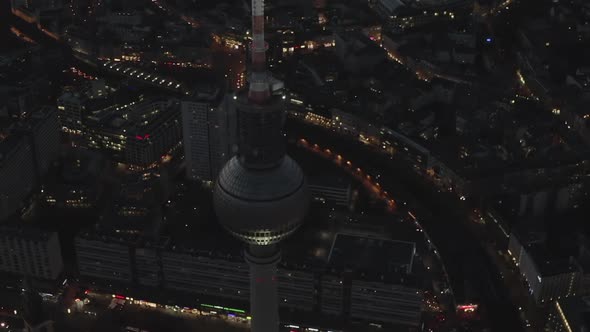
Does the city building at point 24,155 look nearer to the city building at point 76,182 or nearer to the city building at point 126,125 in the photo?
the city building at point 76,182

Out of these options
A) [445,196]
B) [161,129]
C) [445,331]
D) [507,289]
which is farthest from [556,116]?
[161,129]

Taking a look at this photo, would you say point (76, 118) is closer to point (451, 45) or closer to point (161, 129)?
point (161, 129)

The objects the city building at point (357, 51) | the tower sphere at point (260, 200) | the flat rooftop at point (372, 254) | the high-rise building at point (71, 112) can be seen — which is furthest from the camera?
the city building at point (357, 51)

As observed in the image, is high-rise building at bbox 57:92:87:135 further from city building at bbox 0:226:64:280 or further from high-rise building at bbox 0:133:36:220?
city building at bbox 0:226:64:280

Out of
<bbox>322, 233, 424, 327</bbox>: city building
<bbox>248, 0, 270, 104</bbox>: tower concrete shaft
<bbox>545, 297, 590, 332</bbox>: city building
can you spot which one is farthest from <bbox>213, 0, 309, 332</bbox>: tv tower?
<bbox>545, 297, 590, 332</bbox>: city building

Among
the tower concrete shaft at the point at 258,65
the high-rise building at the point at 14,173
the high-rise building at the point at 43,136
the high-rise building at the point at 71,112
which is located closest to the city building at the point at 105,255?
the high-rise building at the point at 14,173

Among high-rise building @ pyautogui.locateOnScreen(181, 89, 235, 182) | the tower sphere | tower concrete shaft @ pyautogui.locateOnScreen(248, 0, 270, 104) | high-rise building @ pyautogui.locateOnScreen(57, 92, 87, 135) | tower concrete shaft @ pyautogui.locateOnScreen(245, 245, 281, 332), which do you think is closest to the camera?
tower concrete shaft @ pyautogui.locateOnScreen(248, 0, 270, 104)
